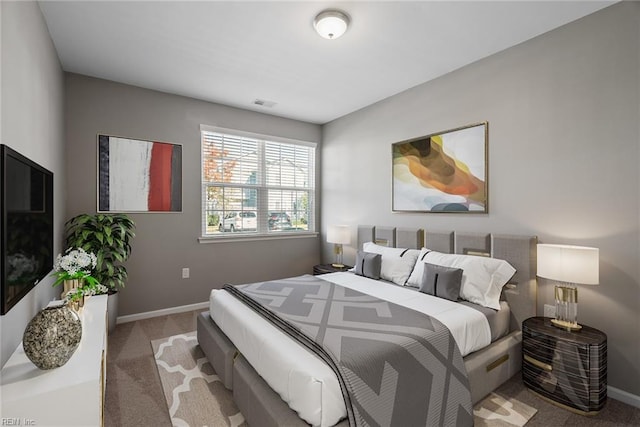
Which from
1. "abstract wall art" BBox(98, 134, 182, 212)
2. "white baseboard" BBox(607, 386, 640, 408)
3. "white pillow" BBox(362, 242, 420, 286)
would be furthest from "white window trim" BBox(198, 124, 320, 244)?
"white baseboard" BBox(607, 386, 640, 408)

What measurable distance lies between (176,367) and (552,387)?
281cm

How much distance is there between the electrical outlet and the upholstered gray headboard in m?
0.09

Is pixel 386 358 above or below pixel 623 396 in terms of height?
above

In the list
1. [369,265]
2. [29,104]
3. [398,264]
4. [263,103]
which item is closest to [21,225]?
[29,104]

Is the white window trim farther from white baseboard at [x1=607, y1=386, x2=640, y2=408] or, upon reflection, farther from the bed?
white baseboard at [x1=607, y1=386, x2=640, y2=408]

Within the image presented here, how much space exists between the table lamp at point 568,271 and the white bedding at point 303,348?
0.54 meters

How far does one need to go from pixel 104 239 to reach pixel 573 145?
4196 mm

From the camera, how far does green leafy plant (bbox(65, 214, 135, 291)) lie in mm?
2947

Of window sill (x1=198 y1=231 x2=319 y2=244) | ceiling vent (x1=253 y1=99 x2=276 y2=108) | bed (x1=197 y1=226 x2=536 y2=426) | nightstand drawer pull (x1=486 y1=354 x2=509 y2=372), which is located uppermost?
ceiling vent (x1=253 y1=99 x2=276 y2=108)

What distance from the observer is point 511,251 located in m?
2.64

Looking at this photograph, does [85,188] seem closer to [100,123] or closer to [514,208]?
[100,123]

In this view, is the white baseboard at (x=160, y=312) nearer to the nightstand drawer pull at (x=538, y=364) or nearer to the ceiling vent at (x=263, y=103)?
the ceiling vent at (x=263, y=103)

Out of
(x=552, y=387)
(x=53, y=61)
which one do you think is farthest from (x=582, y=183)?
(x=53, y=61)

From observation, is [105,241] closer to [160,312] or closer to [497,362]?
[160,312]
